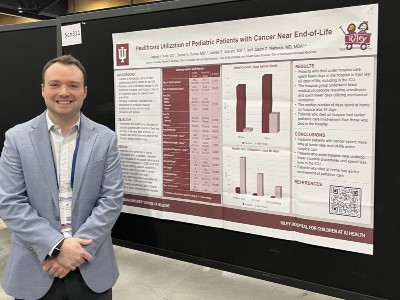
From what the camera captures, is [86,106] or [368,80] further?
[86,106]

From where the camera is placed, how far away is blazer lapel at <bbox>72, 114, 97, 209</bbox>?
5.15 feet

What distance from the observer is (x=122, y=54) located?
1.92m

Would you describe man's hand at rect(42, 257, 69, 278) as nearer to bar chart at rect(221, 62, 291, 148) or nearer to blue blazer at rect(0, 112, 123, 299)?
blue blazer at rect(0, 112, 123, 299)

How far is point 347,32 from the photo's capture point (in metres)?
1.39

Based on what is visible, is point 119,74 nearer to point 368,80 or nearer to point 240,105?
point 240,105

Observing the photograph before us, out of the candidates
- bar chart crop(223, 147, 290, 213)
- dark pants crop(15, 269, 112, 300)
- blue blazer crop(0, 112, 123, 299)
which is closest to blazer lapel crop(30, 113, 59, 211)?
blue blazer crop(0, 112, 123, 299)

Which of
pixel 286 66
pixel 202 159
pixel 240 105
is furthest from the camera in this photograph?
pixel 202 159

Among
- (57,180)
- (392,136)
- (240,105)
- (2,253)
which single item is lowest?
(2,253)

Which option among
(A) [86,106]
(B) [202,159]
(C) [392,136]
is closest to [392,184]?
(C) [392,136]

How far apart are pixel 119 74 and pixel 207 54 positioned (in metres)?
0.48

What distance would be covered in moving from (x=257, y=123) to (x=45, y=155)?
2.61ft

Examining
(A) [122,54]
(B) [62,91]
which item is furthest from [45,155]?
(A) [122,54]

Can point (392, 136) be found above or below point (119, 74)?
below

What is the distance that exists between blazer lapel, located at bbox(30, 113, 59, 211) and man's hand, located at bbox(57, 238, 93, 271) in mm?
146
